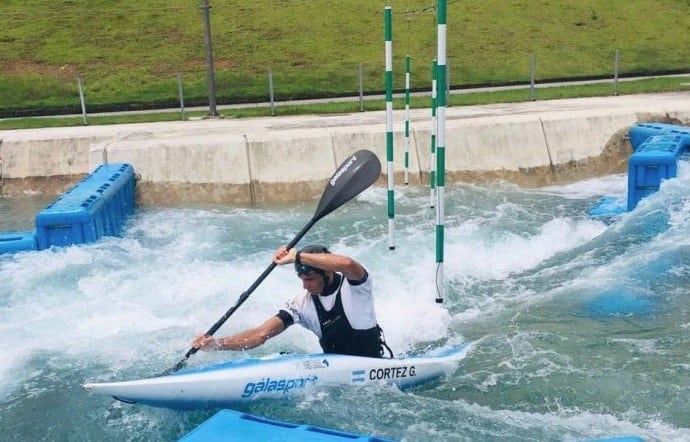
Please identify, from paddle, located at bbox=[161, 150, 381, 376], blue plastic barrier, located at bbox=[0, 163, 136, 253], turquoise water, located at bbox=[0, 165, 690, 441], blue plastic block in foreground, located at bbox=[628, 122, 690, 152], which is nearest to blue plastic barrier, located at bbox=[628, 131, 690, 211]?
turquoise water, located at bbox=[0, 165, 690, 441]

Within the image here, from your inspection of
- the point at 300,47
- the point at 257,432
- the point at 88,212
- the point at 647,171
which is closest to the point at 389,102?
the point at 88,212

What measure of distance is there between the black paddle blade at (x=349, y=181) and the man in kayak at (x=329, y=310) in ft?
2.74

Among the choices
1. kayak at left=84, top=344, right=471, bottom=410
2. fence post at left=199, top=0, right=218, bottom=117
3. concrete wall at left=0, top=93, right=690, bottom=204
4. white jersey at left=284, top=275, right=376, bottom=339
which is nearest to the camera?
kayak at left=84, top=344, right=471, bottom=410

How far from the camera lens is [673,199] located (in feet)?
29.7

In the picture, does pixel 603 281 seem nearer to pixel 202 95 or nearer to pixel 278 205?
pixel 278 205

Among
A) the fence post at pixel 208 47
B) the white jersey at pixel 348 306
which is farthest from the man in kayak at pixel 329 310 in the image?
the fence post at pixel 208 47

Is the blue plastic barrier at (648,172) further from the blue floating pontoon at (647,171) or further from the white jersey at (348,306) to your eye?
the white jersey at (348,306)

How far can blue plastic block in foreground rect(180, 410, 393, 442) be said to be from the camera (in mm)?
3375

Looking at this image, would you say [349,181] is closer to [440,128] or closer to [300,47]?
[440,128]

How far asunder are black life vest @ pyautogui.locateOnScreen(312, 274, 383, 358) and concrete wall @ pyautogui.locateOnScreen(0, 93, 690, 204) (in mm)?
6455

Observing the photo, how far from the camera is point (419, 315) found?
6609 millimetres

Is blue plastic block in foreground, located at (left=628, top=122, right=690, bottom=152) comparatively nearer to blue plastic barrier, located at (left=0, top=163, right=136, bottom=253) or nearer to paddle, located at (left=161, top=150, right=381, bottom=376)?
paddle, located at (left=161, top=150, right=381, bottom=376)

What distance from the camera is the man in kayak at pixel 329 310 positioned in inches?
182

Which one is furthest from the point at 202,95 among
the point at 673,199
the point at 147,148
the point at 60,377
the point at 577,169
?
the point at 60,377
